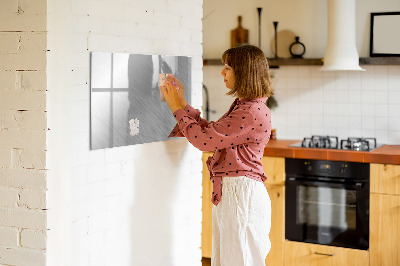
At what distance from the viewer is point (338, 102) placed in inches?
193

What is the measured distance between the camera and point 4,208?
7.79 ft

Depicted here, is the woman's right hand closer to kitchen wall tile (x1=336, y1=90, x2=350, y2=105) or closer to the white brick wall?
the white brick wall

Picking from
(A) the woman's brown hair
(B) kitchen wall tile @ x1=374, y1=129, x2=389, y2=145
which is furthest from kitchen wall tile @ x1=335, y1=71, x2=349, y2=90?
(A) the woman's brown hair

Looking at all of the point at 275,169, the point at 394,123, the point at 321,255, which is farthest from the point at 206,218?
the point at 394,123

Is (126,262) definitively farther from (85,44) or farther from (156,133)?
(85,44)

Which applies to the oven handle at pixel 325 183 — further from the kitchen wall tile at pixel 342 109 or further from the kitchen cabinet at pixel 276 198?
the kitchen wall tile at pixel 342 109

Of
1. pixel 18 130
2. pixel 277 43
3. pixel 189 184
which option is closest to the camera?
pixel 18 130

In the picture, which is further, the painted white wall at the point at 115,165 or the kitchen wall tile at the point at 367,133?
the kitchen wall tile at the point at 367,133

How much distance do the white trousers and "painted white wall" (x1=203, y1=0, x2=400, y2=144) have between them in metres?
2.25

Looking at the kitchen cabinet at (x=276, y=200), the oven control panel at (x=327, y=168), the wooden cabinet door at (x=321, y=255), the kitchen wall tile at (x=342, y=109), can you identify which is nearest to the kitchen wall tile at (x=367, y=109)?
the kitchen wall tile at (x=342, y=109)

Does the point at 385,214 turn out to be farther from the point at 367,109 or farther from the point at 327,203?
the point at 367,109

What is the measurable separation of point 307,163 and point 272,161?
264 millimetres

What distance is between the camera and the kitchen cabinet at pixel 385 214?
13.4 ft

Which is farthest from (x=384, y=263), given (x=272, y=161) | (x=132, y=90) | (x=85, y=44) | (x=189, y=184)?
(x=85, y=44)
